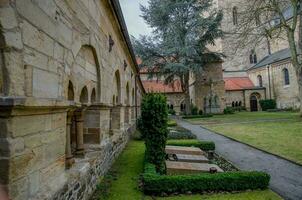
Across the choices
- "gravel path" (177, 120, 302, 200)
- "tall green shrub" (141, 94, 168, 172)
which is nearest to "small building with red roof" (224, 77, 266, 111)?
"gravel path" (177, 120, 302, 200)

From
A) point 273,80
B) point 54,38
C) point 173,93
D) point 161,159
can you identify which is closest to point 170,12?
point 173,93

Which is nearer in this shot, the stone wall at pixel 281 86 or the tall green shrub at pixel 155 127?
the tall green shrub at pixel 155 127

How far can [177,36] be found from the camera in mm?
26219

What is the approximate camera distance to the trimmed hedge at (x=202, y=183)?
Answer: 5020 millimetres

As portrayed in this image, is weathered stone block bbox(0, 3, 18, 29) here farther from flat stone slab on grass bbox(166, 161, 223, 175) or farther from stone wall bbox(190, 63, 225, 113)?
stone wall bbox(190, 63, 225, 113)

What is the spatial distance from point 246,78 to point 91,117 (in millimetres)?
42480

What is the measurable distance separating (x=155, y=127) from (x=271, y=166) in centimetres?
368

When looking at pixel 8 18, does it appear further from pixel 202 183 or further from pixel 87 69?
pixel 202 183

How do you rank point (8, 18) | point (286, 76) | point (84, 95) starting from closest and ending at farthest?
point (8, 18), point (84, 95), point (286, 76)

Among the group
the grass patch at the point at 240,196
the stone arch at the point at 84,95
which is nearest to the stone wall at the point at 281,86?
the grass patch at the point at 240,196

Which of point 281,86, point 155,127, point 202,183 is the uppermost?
point 281,86

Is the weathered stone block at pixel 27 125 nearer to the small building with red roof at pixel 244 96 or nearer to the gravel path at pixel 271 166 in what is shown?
the gravel path at pixel 271 166

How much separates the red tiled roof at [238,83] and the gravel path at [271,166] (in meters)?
30.9

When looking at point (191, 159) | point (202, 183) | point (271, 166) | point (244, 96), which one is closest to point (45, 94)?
point (202, 183)
